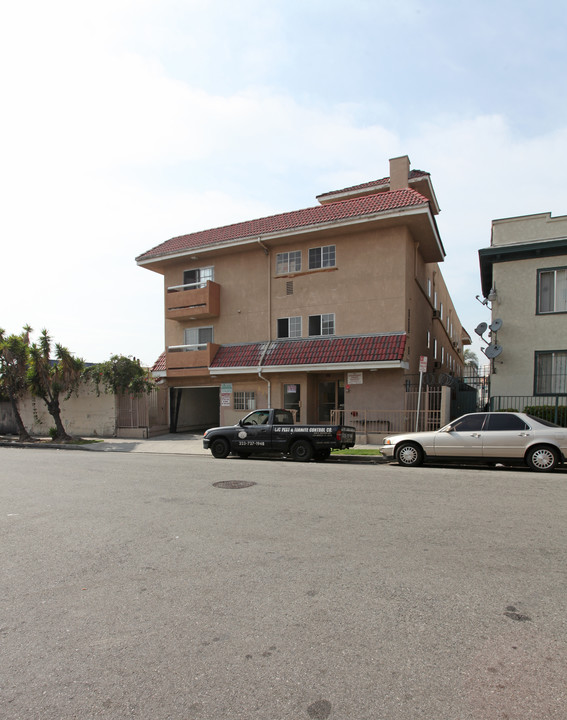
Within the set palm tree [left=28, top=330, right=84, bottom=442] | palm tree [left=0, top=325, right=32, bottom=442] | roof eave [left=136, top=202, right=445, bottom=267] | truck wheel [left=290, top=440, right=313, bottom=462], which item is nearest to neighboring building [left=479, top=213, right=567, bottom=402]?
roof eave [left=136, top=202, right=445, bottom=267]

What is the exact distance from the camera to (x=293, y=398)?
20359 millimetres

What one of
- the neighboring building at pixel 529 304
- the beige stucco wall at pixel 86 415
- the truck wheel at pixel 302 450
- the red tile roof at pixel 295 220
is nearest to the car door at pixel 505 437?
the truck wheel at pixel 302 450

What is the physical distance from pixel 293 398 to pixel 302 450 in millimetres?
6883

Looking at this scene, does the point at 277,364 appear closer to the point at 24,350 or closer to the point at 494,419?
the point at 494,419

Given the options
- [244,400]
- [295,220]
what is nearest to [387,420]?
[244,400]

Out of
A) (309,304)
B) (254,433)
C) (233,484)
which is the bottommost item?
(233,484)

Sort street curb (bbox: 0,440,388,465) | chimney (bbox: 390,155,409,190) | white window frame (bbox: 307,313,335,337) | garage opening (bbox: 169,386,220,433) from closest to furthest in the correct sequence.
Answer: street curb (bbox: 0,440,388,465) < white window frame (bbox: 307,313,335,337) < chimney (bbox: 390,155,409,190) < garage opening (bbox: 169,386,220,433)

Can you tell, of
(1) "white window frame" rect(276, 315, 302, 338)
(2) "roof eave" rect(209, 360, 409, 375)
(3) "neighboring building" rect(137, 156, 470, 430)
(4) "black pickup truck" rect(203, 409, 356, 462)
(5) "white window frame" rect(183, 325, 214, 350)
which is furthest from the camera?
(5) "white window frame" rect(183, 325, 214, 350)

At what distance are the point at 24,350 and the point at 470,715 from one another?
23.1 metres

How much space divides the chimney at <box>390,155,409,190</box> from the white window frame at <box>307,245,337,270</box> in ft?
15.5

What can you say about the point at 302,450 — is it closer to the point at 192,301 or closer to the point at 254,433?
the point at 254,433

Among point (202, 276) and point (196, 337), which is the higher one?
point (202, 276)

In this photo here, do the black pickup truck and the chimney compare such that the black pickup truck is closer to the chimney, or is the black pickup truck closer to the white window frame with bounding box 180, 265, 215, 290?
the white window frame with bounding box 180, 265, 215, 290

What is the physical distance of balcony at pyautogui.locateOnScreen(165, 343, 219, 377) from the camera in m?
21.6
